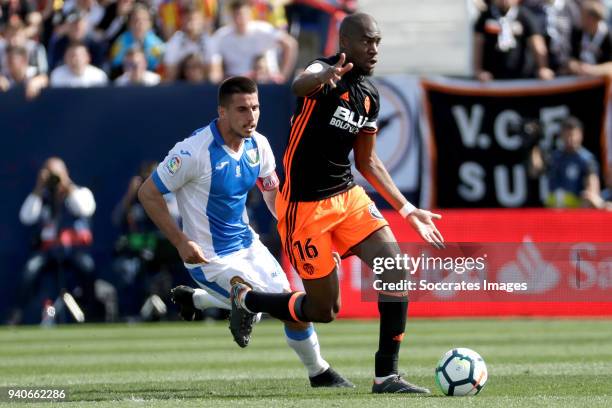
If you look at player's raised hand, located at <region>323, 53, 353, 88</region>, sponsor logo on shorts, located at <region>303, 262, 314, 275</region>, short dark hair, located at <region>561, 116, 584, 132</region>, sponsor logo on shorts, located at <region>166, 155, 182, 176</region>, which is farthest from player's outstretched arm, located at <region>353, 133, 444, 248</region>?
short dark hair, located at <region>561, 116, 584, 132</region>

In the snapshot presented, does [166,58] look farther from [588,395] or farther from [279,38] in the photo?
[588,395]

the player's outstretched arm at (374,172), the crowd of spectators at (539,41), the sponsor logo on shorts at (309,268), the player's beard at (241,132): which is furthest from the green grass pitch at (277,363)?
the crowd of spectators at (539,41)

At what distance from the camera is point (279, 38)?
18828mm

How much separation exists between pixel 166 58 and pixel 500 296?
5921 millimetres

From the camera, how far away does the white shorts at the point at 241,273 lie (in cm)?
987

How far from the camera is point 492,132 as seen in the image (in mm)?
18672

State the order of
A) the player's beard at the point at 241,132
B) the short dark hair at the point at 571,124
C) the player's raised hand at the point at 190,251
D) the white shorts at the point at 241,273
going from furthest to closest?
the short dark hair at the point at 571,124 < the white shorts at the point at 241,273 < the player's beard at the point at 241,132 < the player's raised hand at the point at 190,251

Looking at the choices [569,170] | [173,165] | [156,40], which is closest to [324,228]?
[173,165]

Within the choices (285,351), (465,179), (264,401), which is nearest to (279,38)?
(465,179)

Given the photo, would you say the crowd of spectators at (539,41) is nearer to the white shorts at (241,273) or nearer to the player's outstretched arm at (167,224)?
the white shorts at (241,273)

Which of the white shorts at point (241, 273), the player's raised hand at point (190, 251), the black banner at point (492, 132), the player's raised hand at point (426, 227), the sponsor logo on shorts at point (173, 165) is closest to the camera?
the player's raised hand at point (426, 227)

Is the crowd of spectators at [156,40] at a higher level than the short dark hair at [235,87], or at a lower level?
lower

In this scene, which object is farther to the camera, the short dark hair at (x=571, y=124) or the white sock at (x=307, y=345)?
the short dark hair at (x=571, y=124)

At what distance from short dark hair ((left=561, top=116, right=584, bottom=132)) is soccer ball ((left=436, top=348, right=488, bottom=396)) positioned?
9.79m
